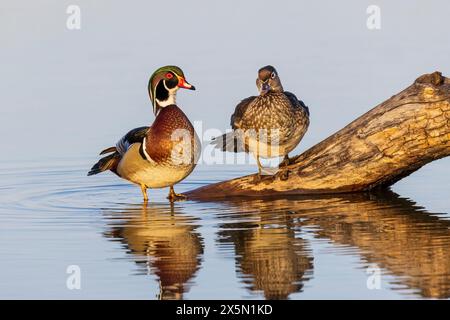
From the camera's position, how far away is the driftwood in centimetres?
1136

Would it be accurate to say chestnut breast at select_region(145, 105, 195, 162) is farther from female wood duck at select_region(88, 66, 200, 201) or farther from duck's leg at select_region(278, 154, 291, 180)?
duck's leg at select_region(278, 154, 291, 180)

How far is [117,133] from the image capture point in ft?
52.1

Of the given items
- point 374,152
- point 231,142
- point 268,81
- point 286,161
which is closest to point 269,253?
point 374,152

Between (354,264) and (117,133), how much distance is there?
7.37 metres

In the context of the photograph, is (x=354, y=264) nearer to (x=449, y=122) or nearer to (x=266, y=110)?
(x=449, y=122)

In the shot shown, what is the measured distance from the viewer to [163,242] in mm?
10070

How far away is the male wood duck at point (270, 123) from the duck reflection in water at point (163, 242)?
3.52 ft

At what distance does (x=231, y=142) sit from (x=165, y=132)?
0.95 metres

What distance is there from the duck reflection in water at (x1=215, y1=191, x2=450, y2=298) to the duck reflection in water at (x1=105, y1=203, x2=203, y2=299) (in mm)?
338

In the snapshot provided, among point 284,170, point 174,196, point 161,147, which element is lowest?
point 174,196

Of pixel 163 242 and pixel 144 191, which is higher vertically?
pixel 144 191

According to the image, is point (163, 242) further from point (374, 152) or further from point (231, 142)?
point (231, 142)

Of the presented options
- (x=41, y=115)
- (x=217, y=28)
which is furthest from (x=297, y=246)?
(x=217, y=28)

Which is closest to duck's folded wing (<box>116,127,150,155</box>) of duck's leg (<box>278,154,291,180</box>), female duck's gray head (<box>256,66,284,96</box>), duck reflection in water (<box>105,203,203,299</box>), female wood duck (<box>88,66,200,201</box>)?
female wood duck (<box>88,66,200,201</box>)
